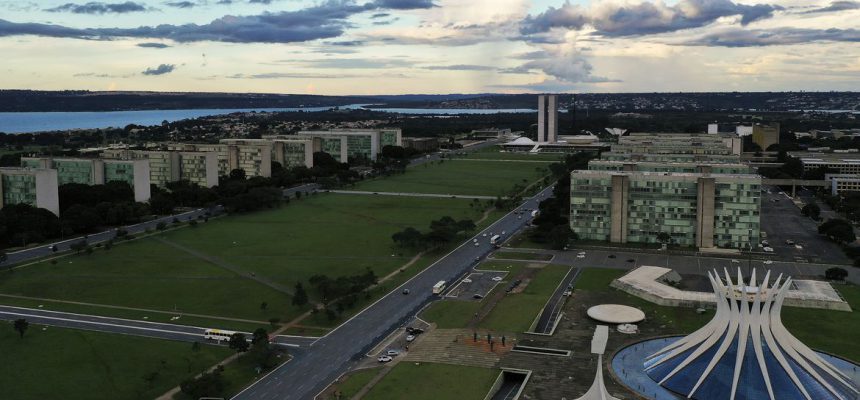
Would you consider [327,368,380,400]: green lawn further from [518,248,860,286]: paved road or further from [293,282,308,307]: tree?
[518,248,860,286]: paved road

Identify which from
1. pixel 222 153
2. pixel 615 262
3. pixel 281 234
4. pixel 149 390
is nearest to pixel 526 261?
pixel 615 262

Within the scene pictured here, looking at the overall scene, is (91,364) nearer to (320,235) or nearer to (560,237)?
(320,235)

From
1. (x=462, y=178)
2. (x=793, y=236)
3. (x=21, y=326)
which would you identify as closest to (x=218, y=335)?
(x=21, y=326)

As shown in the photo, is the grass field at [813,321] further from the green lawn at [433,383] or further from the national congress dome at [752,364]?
the green lawn at [433,383]

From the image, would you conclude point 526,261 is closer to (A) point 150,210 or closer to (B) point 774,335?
(B) point 774,335

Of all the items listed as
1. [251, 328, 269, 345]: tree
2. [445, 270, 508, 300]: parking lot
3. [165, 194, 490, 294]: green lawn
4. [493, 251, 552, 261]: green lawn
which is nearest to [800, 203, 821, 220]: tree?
[493, 251, 552, 261]: green lawn

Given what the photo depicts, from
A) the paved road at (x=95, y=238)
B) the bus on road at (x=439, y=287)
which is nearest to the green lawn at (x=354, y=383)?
the bus on road at (x=439, y=287)

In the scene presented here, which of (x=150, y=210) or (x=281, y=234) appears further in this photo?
(x=150, y=210)
